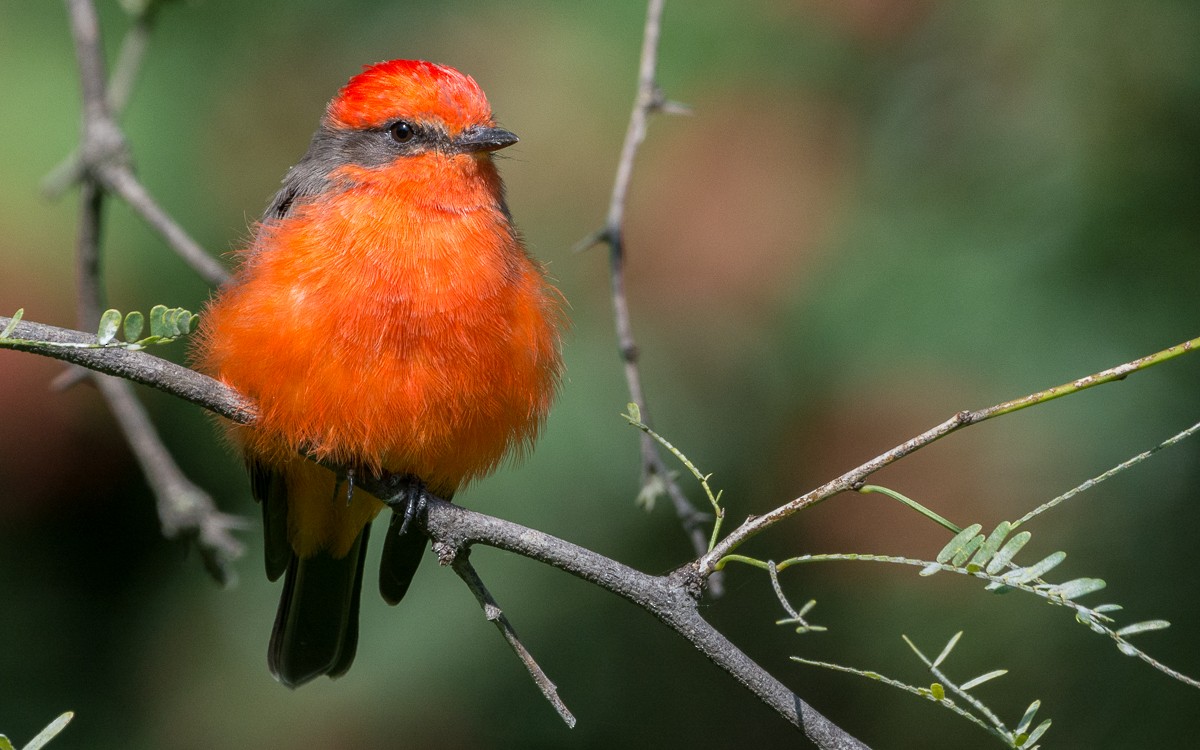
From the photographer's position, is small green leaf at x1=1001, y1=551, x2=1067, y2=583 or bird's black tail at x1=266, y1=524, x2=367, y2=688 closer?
small green leaf at x1=1001, y1=551, x2=1067, y2=583

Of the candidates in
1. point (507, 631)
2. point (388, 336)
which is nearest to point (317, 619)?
point (388, 336)

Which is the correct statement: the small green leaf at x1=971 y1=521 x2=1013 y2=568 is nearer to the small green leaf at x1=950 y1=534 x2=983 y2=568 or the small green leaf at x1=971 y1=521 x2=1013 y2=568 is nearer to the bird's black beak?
the small green leaf at x1=950 y1=534 x2=983 y2=568

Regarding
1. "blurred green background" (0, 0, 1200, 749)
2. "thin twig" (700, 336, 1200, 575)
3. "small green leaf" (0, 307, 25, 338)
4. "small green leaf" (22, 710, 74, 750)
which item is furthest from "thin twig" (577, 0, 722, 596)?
"small green leaf" (22, 710, 74, 750)

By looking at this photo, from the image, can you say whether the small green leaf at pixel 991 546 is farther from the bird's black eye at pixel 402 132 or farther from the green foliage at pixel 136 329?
the bird's black eye at pixel 402 132

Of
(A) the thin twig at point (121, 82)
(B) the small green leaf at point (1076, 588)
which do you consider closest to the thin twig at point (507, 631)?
(B) the small green leaf at point (1076, 588)

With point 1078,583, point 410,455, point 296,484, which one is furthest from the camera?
point 296,484

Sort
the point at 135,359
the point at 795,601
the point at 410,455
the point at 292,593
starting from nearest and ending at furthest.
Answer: the point at 135,359
the point at 410,455
the point at 292,593
the point at 795,601

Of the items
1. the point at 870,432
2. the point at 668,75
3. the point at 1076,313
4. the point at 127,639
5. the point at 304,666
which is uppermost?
the point at 668,75

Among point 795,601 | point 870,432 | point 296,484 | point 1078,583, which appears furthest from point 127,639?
point 1078,583

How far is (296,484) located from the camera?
178 inches

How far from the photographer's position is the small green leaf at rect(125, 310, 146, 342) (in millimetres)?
2609

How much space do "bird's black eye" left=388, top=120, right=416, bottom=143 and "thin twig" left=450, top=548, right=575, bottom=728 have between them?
1.62 metres

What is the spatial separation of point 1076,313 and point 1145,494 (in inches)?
29.0

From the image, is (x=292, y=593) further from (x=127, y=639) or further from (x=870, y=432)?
(x=870, y=432)
